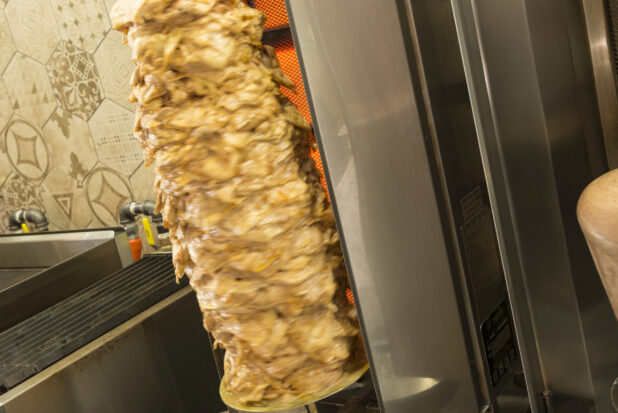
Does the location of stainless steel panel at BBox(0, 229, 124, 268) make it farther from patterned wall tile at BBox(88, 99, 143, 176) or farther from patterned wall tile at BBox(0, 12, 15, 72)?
patterned wall tile at BBox(0, 12, 15, 72)

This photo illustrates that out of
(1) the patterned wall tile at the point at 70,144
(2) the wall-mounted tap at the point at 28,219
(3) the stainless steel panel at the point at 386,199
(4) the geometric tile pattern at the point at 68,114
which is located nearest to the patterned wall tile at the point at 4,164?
(4) the geometric tile pattern at the point at 68,114

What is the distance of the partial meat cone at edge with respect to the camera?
62 cm

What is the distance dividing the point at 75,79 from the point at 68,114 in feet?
0.43

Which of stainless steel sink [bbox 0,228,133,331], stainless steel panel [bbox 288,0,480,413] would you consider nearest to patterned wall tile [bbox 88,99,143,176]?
stainless steel sink [bbox 0,228,133,331]

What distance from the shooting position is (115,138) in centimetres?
183

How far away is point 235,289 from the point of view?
665 mm

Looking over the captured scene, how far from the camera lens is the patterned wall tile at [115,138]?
1.79m

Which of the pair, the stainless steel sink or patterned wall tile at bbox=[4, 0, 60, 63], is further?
patterned wall tile at bbox=[4, 0, 60, 63]

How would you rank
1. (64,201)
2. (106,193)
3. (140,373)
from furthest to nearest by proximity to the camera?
(64,201) < (106,193) < (140,373)

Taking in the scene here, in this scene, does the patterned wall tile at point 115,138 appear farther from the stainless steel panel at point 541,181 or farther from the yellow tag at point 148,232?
the stainless steel panel at point 541,181

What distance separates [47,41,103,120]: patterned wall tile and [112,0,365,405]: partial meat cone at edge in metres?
1.25

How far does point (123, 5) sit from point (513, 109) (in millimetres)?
397

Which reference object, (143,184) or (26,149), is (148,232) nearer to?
(143,184)

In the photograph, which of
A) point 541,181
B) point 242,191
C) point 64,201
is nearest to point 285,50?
point 242,191
